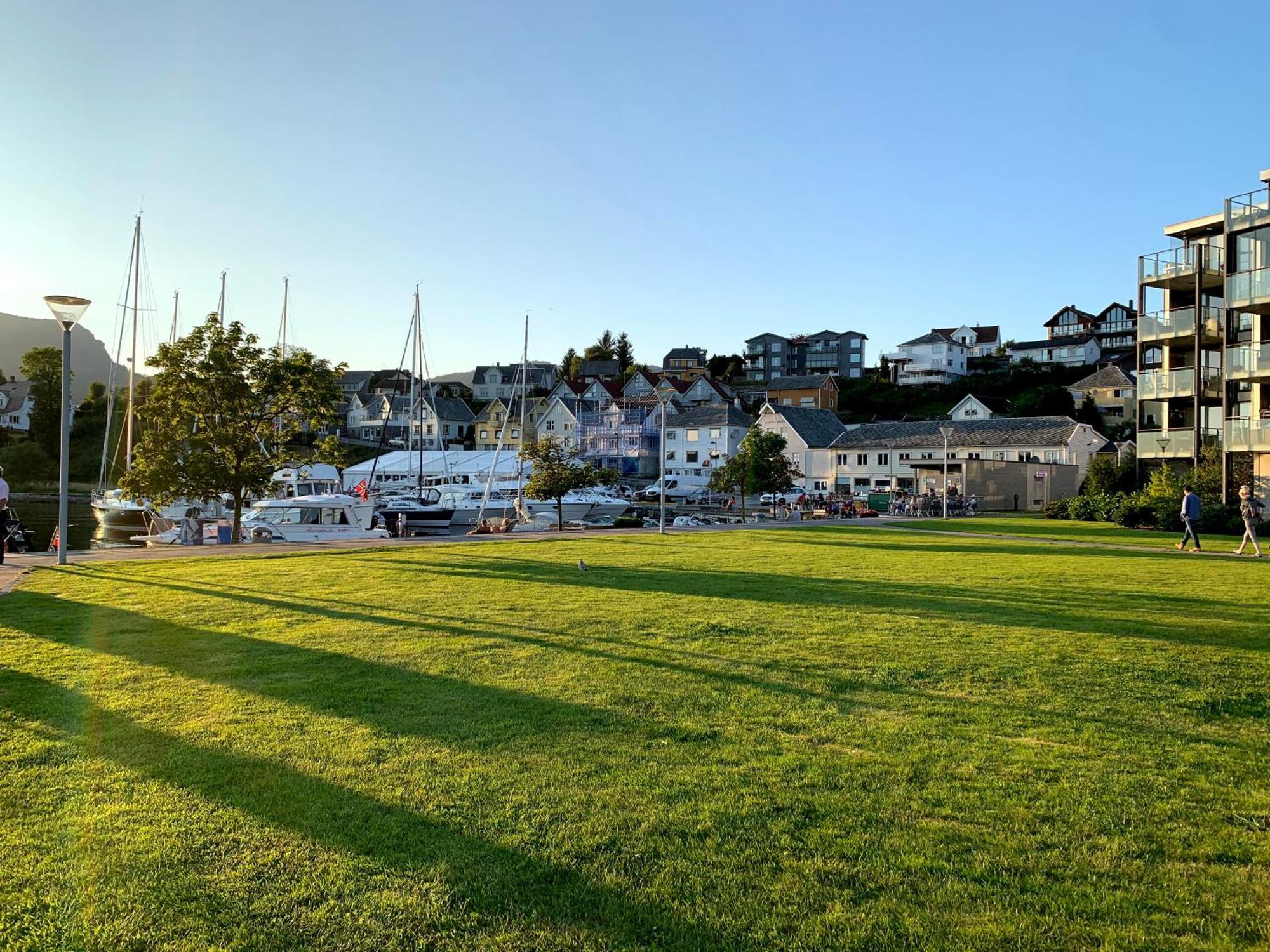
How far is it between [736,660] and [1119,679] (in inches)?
135

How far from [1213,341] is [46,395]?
103 meters

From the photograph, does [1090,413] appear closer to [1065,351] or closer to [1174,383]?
[1065,351]

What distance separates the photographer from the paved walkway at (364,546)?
1788 cm

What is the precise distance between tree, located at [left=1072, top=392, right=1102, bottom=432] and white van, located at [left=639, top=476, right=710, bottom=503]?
132ft

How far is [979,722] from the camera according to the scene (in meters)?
6.55

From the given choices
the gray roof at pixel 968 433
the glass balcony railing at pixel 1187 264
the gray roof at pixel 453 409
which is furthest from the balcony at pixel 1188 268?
the gray roof at pixel 453 409

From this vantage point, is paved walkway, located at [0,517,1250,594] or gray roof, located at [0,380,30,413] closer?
paved walkway, located at [0,517,1250,594]

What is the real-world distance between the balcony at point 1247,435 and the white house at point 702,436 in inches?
2047

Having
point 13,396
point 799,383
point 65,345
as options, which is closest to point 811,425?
point 799,383

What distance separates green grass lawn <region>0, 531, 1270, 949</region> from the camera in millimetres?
3773

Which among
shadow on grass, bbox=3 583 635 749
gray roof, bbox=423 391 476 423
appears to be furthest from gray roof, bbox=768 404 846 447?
shadow on grass, bbox=3 583 635 749

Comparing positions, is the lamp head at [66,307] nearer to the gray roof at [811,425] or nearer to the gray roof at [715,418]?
the gray roof at [811,425]

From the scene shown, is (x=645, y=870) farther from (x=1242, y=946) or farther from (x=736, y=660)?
(x=736, y=660)

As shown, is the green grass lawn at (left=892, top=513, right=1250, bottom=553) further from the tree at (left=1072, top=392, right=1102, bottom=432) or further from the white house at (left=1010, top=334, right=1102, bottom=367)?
the white house at (left=1010, top=334, right=1102, bottom=367)
